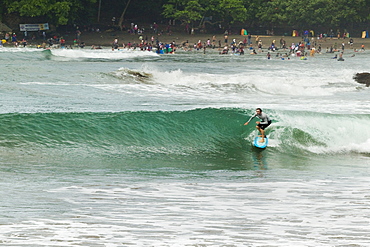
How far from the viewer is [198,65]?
44750 millimetres

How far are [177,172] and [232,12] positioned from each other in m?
63.2

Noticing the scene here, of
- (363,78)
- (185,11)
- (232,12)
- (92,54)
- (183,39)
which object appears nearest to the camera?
(363,78)

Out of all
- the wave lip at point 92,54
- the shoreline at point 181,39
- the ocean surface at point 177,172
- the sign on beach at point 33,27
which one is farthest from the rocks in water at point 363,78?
the sign on beach at point 33,27

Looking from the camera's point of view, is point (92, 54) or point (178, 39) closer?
point (92, 54)

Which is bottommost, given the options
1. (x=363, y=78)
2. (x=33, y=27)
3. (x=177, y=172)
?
(x=177, y=172)

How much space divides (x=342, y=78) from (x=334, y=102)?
10.6m

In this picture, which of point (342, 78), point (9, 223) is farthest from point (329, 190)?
point (342, 78)

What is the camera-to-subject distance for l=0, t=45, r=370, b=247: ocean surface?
27.6 feet

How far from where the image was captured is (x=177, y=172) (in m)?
12.4

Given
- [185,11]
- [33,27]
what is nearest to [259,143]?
[33,27]

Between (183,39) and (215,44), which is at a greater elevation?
(183,39)

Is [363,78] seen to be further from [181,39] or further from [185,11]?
[185,11]

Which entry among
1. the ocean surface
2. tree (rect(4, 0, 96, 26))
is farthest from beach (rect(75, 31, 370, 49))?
the ocean surface

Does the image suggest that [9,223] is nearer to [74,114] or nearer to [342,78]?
[74,114]
